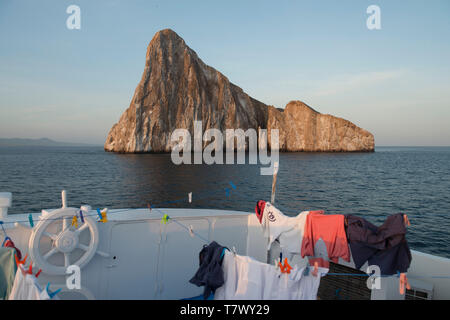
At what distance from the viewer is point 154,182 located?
119ft

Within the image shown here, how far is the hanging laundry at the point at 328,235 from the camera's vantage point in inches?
175

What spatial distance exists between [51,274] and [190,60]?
9147 centimetres

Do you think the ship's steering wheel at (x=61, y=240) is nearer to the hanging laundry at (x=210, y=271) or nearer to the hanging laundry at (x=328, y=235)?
the hanging laundry at (x=210, y=271)

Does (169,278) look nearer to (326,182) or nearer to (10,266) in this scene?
(10,266)

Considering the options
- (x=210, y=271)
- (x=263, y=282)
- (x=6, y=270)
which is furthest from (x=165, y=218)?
(x=6, y=270)

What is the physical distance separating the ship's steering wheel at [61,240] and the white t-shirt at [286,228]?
3159 millimetres

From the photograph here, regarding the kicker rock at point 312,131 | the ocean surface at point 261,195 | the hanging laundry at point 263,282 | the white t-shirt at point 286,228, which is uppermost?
the kicker rock at point 312,131

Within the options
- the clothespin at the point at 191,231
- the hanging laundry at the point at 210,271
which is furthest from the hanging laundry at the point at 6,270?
the clothespin at the point at 191,231

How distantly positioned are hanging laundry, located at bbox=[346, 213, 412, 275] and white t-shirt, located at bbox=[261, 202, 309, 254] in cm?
87

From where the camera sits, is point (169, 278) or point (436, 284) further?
point (169, 278)

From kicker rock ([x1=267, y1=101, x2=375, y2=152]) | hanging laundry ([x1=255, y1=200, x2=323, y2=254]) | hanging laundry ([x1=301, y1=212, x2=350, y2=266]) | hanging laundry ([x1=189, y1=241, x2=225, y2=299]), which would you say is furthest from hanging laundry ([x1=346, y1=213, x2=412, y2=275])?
kicker rock ([x1=267, y1=101, x2=375, y2=152])

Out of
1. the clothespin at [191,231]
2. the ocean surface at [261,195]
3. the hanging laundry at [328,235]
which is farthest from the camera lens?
the ocean surface at [261,195]

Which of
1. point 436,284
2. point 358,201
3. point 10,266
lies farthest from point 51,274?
point 358,201

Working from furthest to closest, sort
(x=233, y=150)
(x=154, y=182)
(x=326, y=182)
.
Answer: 1. (x=233, y=150)
2. (x=326, y=182)
3. (x=154, y=182)
